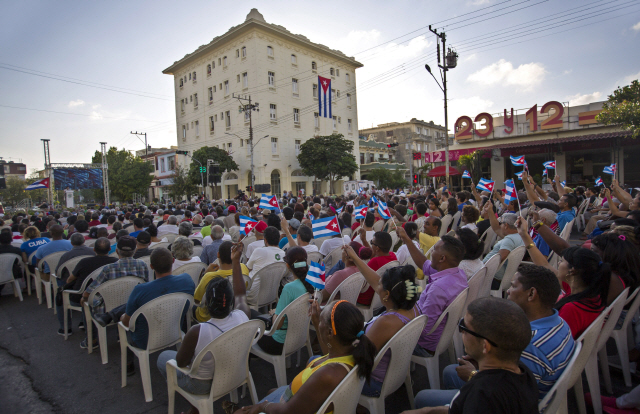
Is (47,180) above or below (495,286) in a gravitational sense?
above

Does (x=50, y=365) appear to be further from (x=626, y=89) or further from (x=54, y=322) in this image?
(x=626, y=89)

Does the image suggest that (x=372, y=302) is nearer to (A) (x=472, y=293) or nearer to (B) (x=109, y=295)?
(A) (x=472, y=293)

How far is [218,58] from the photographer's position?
39656mm

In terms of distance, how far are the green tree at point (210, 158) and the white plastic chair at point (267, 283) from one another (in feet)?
104

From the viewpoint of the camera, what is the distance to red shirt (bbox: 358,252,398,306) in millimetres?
4180

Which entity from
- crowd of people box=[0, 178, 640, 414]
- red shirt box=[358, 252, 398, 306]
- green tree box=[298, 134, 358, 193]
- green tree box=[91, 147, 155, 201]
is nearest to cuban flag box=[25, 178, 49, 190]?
green tree box=[91, 147, 155, 201]

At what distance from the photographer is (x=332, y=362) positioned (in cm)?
198

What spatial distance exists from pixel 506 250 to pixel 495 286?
55 centimetres

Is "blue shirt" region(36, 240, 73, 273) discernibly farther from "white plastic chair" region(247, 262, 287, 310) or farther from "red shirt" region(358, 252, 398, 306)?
"red shirt" region(358, 252, 398, 306)

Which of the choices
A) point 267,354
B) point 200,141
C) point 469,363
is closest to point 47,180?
point 200,141

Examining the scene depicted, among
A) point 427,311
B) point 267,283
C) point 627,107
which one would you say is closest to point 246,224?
point 267,283

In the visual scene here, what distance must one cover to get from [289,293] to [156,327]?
4.59 ft

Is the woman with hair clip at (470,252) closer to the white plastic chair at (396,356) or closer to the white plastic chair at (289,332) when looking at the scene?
the white plastic chair at (396,356)

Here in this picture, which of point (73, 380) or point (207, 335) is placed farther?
point (73, 380)
